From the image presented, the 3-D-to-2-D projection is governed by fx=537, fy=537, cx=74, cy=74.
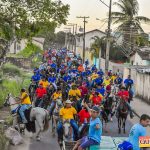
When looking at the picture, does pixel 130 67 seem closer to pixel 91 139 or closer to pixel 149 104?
pixel 149 104

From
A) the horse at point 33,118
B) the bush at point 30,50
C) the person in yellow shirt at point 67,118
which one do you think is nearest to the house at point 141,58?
the bush at point 30,50

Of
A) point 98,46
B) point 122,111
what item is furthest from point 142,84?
point 98,46

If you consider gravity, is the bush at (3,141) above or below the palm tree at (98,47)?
below

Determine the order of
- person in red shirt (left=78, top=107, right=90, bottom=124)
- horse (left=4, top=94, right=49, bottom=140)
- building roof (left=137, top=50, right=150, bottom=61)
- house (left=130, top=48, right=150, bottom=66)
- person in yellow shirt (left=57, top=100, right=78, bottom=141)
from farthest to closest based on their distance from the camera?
building roof (left=137, top=50, right=150, bottom=61) → house (left=130, top=48, right=150, bottom=66) → horse (left=4, top=94, right=49, bottom=140) → person in red shirt (left=78, top=107, right=90, bottom=124) → person in yellow shirt (left=57, top=100, right=78, bottom=141)

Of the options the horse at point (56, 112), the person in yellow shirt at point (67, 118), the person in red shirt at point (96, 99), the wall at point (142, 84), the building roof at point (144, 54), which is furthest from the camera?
the building roof at point (144, 54)

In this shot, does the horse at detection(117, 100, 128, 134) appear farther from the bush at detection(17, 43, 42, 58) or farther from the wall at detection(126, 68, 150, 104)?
the wall at detection(126, 68, 150, 104)

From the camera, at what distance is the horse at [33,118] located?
1930 cm

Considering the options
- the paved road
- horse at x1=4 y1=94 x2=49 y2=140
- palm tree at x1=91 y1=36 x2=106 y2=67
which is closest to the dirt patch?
the paved road

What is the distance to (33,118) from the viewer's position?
19.5 metres

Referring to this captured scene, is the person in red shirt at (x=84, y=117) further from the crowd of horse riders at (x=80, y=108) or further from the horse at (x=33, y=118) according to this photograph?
the horse at (x=33, y=118)

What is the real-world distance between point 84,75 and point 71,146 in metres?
23.2

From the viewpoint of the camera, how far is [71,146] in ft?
44.4

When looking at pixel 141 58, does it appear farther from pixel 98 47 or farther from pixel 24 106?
pixel 24 106

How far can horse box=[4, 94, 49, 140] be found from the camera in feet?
63.3
